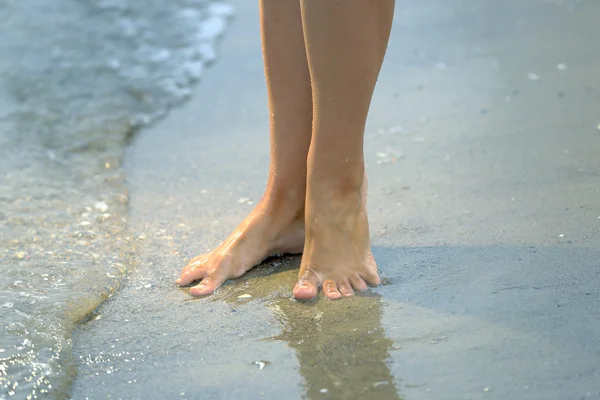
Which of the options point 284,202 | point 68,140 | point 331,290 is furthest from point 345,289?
point 68,140

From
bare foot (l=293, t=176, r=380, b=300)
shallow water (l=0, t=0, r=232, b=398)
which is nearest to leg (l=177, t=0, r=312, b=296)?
bare foot (l=293, t=176, r=380, b=300)

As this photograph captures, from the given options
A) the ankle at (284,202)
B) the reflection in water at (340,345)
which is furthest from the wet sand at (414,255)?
the ankle at (284,202)

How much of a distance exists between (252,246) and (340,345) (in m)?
0.52

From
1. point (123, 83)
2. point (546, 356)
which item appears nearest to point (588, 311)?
point (546, 356)

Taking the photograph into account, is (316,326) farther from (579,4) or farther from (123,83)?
(579,4)

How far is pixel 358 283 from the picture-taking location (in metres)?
1.77

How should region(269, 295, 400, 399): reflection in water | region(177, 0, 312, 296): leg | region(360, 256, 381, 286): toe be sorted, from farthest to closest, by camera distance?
1. region(177, 0, 312, 296): leg
2. region(360, 256, 381, 286): toe
3. region(269, 295, 400, 399): reflection in water

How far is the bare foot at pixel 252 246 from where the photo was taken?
192 cm

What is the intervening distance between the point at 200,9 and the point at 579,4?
245cm

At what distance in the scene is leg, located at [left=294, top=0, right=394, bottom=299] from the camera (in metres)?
1.68

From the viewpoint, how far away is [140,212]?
96.2 inches

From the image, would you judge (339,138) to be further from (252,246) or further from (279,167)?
(252,246)

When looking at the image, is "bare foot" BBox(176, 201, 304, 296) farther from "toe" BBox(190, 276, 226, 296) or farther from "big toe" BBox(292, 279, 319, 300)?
"big toe" BBox(292, 279, 319, 300)

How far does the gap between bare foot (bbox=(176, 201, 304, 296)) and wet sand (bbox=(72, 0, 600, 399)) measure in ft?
0.15
